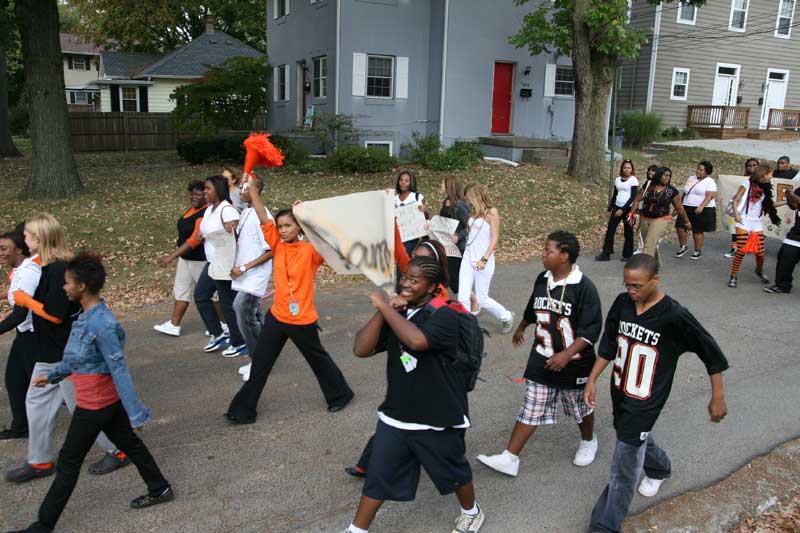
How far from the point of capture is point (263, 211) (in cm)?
527

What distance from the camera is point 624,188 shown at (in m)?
10.9

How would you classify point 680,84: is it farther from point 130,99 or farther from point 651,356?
point 130,99

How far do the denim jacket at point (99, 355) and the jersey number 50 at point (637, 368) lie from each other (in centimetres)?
281

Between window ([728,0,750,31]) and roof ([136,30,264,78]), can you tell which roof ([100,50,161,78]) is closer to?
roof ([136,30,264,78])

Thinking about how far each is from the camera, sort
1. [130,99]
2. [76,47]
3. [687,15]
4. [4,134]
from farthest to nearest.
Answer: [76,47], [130,99], [687,15], [4,134]

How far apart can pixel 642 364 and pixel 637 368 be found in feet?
0.12

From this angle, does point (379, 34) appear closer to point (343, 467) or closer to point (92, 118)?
point (92, 118)

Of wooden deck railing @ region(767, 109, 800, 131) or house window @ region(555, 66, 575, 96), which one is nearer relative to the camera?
house window @ region(555, 66, 575, 96)

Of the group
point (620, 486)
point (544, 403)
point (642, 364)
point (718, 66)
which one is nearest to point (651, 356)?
point (642, 364)

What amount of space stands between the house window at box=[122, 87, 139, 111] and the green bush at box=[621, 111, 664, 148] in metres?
26.8

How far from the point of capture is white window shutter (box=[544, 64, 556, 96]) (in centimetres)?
2264

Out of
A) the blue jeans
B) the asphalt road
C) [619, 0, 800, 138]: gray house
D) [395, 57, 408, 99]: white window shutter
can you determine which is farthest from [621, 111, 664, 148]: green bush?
the blue jeans

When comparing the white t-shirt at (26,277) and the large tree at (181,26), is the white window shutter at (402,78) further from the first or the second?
the large tree at (181,26)

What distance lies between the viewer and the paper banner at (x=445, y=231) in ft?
24.3
